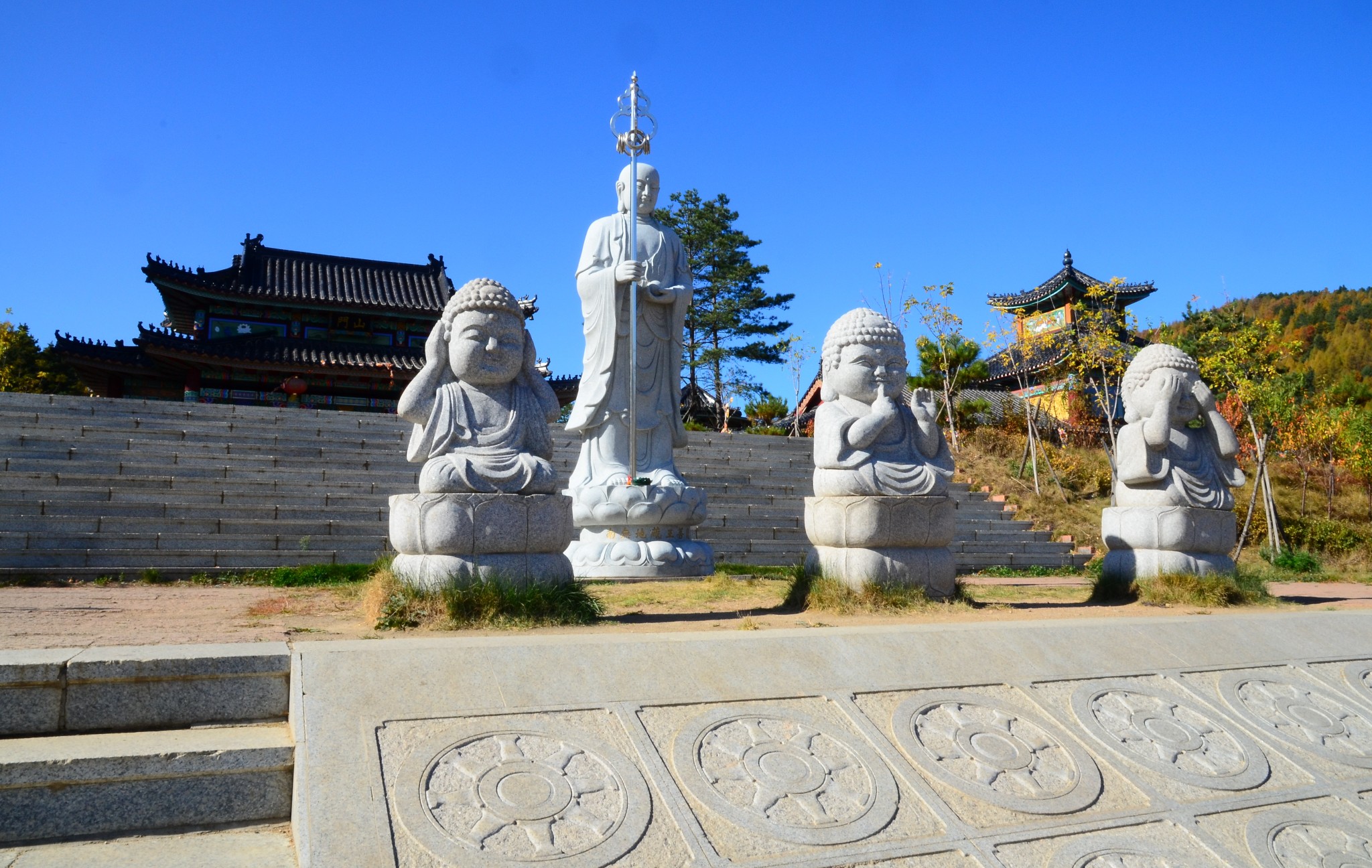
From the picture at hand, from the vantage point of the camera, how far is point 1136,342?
71.2 ft

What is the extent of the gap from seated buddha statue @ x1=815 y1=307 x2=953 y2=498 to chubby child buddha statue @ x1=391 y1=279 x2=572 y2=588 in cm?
170

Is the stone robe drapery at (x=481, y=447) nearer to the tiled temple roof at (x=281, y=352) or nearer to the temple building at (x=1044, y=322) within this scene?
the tiled temple roof at (x=281, y=352)

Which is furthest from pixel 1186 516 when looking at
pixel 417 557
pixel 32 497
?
pixel 32 497

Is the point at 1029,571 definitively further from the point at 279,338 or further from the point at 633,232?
the point at 279,338

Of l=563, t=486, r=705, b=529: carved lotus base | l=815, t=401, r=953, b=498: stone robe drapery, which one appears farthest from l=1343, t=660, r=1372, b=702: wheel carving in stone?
l=563, t=486, r=705, b=529: carved lotus base

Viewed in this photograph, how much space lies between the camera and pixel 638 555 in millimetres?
8242

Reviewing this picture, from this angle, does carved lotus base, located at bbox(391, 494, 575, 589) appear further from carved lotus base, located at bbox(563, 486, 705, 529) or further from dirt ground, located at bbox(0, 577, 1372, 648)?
carved lotus base, located at bbox(563, 486, 705, 529)

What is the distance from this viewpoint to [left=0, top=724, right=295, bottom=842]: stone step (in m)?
2.85

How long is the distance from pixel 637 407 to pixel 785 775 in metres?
6.03

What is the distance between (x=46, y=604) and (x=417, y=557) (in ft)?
12.5

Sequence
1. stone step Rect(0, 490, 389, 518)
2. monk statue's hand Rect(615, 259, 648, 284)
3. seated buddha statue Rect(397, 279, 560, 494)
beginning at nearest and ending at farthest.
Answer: seated buddha statue Rect(397, 279, 560, 494) → monk statue's hand Rect(615, 259, 648, 284) → stone step Rect(0, 490, 389, 518)

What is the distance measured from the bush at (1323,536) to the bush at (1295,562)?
161 cm

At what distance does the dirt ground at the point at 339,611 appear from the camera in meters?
4.85

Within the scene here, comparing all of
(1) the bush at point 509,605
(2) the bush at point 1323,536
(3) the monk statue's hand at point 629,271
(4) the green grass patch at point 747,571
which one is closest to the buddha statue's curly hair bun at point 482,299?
(1) the bush at point 509,605
